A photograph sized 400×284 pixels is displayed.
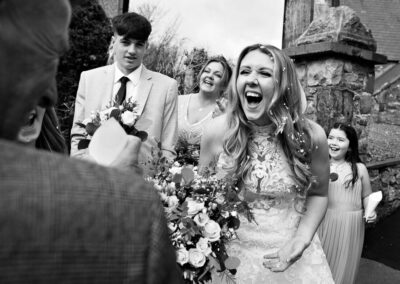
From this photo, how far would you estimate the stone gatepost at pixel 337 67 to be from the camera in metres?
6.51

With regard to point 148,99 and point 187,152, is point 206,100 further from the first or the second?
point 148,99

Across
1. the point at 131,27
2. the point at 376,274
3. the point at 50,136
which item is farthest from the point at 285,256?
the point at 376,274

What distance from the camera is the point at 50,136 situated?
1786 mm

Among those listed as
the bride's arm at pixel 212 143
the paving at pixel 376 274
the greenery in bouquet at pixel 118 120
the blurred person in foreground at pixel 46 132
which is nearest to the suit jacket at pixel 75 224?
the blurred person in foreground at pixel 46 132

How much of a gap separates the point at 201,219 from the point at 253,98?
96cm

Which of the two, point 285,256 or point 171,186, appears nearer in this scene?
point 171,186

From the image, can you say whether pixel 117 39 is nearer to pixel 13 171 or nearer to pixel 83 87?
pixel 83 87

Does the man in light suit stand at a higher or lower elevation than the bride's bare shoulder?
higher

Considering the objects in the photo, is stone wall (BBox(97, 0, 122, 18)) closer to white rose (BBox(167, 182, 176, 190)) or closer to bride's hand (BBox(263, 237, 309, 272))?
bride's hand (BBox(263, 237, 309, 272))

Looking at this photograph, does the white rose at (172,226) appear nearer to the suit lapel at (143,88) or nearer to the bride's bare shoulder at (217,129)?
the bride's bare shoulder at (217,129)

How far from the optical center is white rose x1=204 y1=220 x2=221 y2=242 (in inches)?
97.7

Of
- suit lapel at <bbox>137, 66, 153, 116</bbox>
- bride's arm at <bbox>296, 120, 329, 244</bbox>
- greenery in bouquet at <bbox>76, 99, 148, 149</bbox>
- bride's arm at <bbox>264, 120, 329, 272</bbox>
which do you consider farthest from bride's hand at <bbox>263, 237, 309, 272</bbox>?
suit lapel at <bbox>137, 66, 153, 116</bbox>

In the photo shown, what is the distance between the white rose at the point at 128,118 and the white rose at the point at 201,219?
0.63 meters

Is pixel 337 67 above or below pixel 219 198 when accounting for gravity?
above
